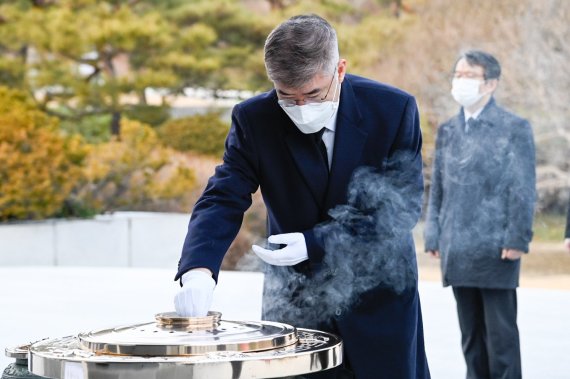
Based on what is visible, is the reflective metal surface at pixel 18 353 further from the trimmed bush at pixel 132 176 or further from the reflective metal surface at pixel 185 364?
the trimmed bush at pixel 132 176

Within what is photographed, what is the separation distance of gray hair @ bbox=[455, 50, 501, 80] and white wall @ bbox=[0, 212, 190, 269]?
718 centimetres

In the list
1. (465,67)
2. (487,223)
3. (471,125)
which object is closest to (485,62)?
(465,67)

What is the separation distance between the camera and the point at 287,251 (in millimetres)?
3012

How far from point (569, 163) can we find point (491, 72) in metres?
10.9

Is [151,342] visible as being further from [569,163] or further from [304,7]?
[304,7]

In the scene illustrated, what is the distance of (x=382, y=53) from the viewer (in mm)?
17234

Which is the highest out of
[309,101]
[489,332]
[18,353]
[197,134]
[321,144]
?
[197,134]

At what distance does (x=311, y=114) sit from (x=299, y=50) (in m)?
0.25

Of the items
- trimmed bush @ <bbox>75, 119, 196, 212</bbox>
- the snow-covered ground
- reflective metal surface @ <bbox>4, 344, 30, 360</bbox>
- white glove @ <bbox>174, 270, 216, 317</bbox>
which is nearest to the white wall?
trimmed bush @ <bbox>75, 119, 196, 212</bbox>

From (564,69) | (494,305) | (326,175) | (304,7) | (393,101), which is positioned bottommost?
(494,305)

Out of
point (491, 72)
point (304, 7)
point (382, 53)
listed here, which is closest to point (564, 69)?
point (382, 53)

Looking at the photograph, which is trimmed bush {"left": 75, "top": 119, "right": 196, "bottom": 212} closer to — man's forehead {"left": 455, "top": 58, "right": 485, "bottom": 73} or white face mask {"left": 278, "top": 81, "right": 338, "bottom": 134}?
man's forehead {"left": 455, "top": 58, "right": 485, "bottom": 73}

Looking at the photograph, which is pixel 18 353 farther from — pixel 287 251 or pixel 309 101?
pixel 309 101

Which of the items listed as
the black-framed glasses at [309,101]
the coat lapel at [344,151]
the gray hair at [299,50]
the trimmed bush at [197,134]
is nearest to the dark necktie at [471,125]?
the coat lapel at [344,151]
